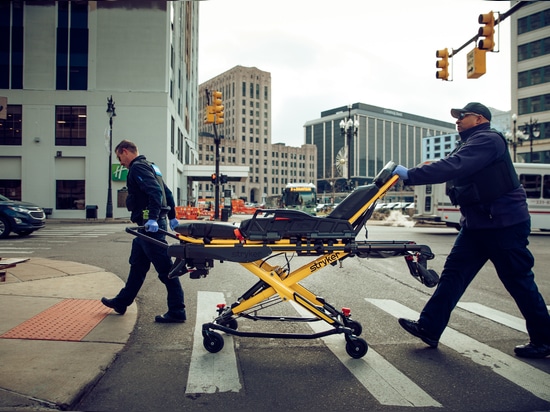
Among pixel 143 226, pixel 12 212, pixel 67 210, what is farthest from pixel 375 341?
pixel 67 210

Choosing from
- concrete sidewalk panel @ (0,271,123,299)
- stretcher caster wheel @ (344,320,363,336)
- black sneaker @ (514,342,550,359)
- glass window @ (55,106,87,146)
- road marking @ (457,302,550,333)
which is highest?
glass window @ (55,106,87,146)

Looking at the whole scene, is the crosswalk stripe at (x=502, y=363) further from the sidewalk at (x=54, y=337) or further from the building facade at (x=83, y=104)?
the building facade at (x=83, y=104)

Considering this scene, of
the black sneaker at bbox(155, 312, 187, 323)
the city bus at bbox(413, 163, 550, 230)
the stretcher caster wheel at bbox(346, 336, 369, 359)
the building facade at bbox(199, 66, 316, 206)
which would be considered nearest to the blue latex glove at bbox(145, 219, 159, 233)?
the black sneaker at bbox(155, 312, 187, 323)

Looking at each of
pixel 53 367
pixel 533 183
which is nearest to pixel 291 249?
pixel 53 367

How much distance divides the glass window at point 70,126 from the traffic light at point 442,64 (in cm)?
2926

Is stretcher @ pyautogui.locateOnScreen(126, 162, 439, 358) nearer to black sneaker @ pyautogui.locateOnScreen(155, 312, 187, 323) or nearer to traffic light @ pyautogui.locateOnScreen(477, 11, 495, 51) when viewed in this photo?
black sneaker @ pyautogui.locateOnScreen(155, 312, 187, 323)

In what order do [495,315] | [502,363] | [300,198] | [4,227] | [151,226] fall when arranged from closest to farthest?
1. [502,363]
2. [151,226]
3. [495,315]
4. [4,227]
5. [300,198]

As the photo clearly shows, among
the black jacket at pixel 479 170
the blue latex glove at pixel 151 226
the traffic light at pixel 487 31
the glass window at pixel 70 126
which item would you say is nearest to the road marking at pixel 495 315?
the black jacket at pixel 479 170

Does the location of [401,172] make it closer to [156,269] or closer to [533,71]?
[156,269]

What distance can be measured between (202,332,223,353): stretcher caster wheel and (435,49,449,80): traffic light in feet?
42.9

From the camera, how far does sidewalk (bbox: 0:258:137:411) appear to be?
295cm

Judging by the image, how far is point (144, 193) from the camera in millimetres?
5133

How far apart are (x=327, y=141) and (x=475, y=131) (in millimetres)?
138048

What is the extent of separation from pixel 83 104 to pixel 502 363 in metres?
36.6
